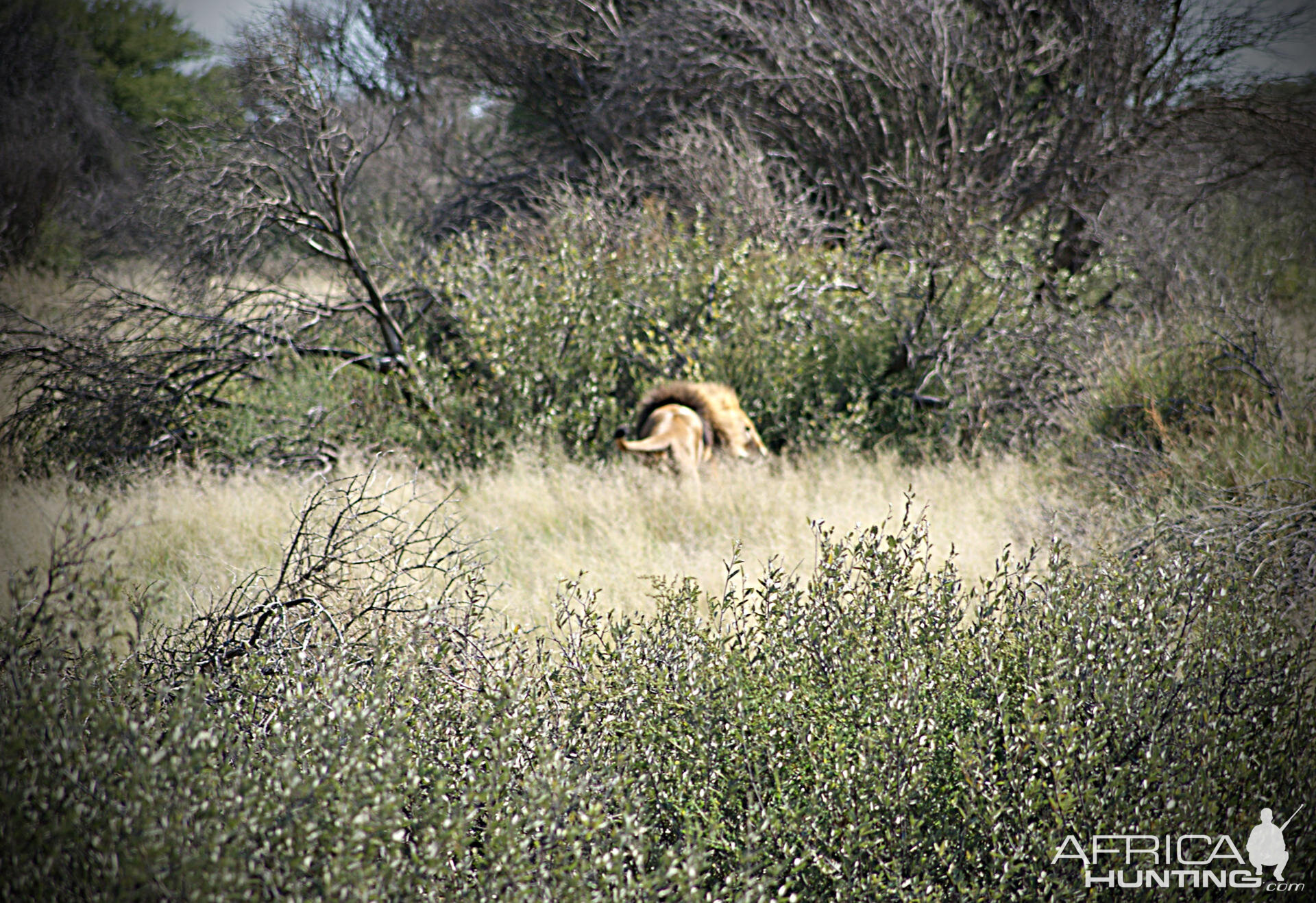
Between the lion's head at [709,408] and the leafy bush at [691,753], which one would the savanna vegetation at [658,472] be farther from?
the lion's head at [709,408]

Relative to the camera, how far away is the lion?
6.32 meters

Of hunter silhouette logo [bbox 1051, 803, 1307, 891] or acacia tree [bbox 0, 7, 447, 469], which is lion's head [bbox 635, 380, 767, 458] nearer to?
acacia tree [bbox 0, 7, 447, 469]

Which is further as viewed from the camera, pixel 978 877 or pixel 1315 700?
pixel 1315 700

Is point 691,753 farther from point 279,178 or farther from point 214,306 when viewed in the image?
point 214,306

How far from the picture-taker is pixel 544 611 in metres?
4.35

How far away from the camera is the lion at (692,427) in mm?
6316

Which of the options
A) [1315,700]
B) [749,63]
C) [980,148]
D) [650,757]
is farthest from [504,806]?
[749,63]

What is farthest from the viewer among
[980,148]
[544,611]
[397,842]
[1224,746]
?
[980,148]

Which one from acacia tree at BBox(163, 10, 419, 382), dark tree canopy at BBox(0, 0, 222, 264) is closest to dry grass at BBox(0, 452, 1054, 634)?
acacia tree at BBox(163, 10, 419, 382)

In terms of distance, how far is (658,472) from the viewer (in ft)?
20.8

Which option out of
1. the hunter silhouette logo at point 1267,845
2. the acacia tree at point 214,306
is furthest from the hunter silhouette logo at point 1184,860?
the acacia tree at point 214,306

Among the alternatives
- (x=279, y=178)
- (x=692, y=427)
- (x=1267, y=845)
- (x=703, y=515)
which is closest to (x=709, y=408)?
(x=692, y=427)

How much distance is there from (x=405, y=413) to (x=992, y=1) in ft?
31.7

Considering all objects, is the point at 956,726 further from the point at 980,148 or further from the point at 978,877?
the point at 980,148
